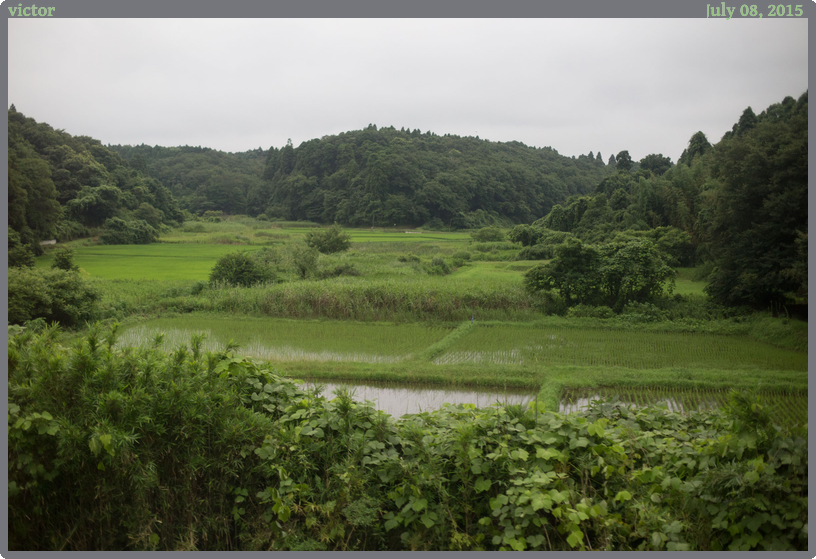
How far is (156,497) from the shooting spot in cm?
264

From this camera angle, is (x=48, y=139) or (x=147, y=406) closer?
(x=147, y=406)

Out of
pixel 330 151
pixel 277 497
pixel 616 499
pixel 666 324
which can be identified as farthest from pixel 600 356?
pixel 330 151

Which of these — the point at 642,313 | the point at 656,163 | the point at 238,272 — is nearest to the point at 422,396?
the point at 642,313

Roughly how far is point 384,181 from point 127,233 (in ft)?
121

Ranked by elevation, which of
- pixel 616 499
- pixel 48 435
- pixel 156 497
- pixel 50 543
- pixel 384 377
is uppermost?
pixel 48 435

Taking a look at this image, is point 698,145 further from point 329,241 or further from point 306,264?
point 329,241

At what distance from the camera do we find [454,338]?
10258mm

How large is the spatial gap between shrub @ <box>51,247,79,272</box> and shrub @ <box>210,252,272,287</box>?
14.5 feet

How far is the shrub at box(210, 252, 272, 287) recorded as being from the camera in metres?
15.7

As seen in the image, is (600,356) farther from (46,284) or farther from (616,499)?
(46,284)

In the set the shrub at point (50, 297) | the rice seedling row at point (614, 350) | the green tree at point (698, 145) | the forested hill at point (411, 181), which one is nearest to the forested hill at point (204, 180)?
the forested hill at point (411, 181)

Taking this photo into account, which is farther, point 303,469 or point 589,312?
point 589,312

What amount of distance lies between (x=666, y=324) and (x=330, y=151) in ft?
178

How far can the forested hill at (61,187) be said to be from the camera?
23.0 feet
